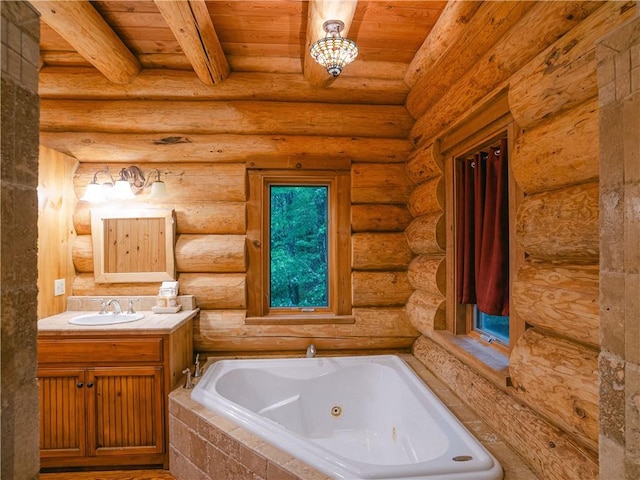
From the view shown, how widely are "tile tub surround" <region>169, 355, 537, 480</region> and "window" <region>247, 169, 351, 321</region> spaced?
3.28ft

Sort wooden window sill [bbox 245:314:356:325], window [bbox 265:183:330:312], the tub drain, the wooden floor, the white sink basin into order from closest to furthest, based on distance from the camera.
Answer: the tub drain, the wooden floor, the white sink basin, wooden window sill [bbox 245:314:356:325], window [bbox 265:183:330:312]

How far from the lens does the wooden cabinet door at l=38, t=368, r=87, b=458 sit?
234cm

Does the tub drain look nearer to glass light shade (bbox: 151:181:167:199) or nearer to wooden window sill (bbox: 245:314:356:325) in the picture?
wooden window sill (bbox: 245:314:356:325)

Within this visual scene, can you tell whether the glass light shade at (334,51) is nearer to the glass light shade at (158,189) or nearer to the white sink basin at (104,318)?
the glass light shade at (158,189)

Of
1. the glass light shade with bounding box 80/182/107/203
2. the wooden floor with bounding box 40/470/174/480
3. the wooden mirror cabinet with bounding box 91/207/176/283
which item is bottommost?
the wooden floor with bounding box 40/470/174/480

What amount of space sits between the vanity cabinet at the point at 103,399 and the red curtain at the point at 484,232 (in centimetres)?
222

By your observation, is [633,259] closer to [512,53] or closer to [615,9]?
[615,9]

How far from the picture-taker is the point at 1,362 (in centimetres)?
79

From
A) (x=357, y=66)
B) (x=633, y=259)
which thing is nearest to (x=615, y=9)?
(x=633, y=259)

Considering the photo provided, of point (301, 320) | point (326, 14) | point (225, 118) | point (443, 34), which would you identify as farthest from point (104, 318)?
point (443, 34)

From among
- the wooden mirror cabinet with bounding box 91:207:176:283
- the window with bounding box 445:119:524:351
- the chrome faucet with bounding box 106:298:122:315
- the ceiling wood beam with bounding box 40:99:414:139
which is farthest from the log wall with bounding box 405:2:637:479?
the chrome faucet with bounding box 106:298:122:315

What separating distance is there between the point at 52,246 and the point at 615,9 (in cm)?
366

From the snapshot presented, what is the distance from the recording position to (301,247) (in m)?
3.26

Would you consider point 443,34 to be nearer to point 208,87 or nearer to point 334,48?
point 334,48
